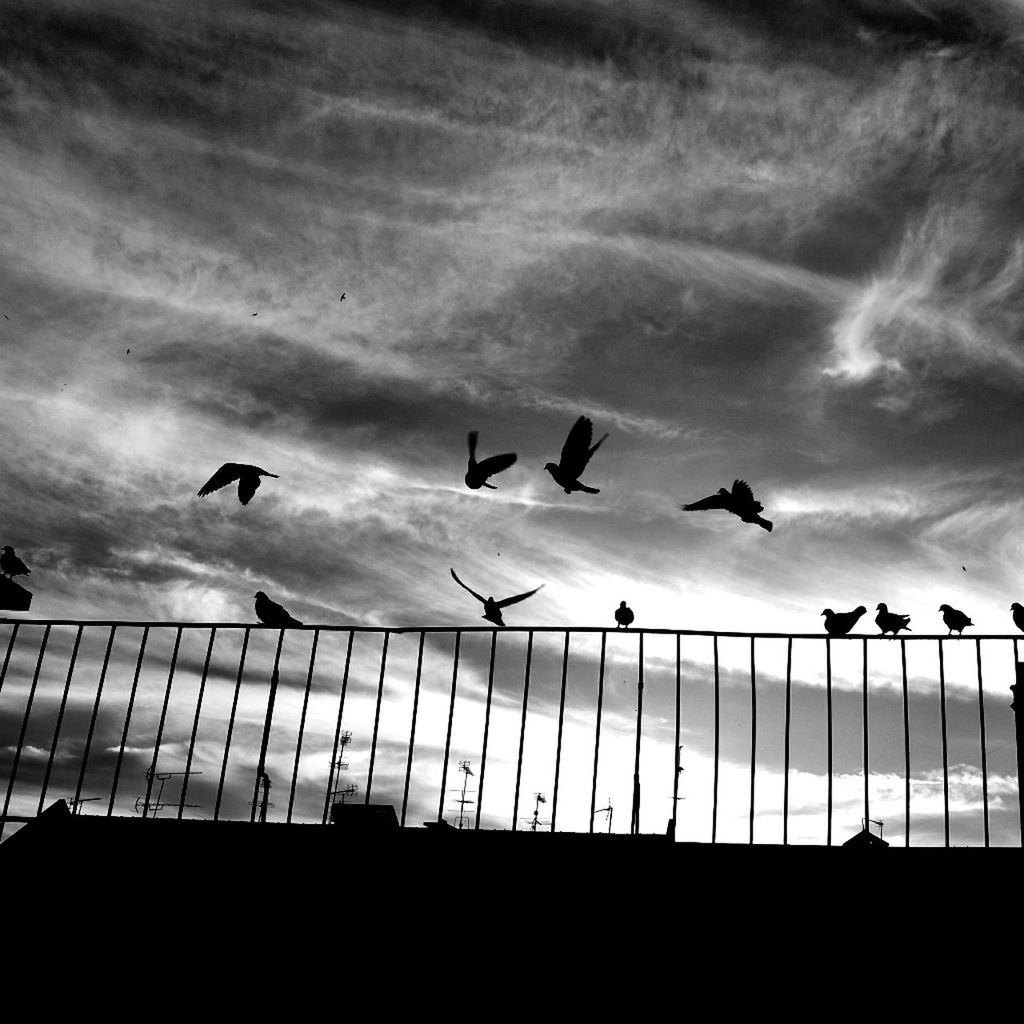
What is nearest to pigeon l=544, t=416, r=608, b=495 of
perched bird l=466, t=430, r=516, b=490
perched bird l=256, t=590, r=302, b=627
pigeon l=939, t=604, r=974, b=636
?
perched bird l=466, t=430, r=516, b=490

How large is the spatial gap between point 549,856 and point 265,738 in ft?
7.00

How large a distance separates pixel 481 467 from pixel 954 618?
5224mm

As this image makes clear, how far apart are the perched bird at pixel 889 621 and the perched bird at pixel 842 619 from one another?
2.26 feet

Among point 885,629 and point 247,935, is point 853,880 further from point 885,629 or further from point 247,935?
point 885,629

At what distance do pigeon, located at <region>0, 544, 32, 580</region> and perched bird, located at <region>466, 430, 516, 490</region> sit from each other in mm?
5252

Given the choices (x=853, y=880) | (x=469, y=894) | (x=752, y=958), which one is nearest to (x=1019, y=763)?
(x=853, y=880)

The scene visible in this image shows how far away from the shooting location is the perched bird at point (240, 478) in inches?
352

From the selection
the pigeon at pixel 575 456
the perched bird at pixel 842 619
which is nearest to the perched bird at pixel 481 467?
the pigeon at pixel 575 456

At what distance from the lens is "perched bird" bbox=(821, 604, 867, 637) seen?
925 centimetres

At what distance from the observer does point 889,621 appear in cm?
1008

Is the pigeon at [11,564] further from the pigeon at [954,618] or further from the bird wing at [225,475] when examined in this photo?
the pigeon at [954,618]

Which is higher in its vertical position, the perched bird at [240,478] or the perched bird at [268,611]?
the perched bird at [240,478]

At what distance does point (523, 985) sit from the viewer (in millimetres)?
4629

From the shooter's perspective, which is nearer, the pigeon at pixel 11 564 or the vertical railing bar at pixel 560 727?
the vertical railing bar at pixel 560 727
